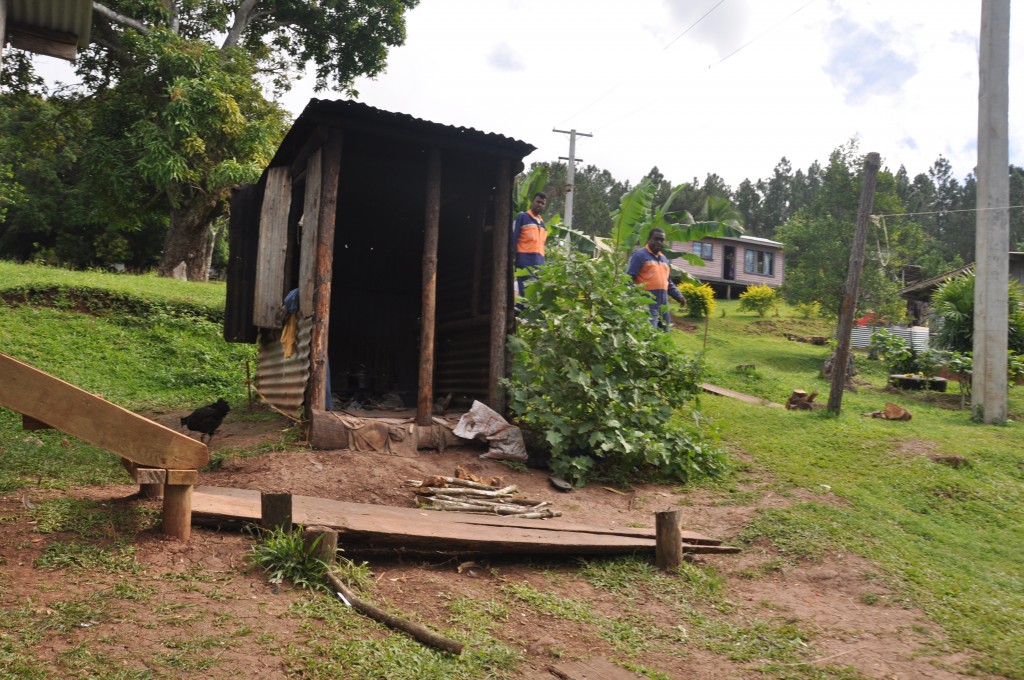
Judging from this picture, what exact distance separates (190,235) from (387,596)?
747 inches

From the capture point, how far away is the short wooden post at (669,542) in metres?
5.73

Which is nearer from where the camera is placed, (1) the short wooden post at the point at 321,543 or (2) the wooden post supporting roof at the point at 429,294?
(1) the short wooden post at the point at 321,543

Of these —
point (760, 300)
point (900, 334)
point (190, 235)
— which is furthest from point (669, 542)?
point (760, 300)

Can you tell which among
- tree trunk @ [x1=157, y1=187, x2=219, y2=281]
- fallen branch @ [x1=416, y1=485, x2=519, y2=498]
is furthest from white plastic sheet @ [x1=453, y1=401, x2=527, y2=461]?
tree trunk @ [x1=157, y1=187, x2=219, y2=281]

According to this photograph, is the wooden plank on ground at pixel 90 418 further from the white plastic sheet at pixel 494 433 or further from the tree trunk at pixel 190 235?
the tree trunk at pixel 190 235

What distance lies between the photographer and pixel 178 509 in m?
4.49

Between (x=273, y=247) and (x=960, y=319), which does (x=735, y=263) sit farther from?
(x=273, y=247)

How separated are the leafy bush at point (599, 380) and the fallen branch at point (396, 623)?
3.79 metres

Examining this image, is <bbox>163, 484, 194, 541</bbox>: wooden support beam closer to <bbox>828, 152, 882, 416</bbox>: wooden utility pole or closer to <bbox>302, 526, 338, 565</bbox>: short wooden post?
<bbox>302, 526, 338, 565</bbox>: short wooden post

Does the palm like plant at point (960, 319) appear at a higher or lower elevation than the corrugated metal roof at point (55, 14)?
lower

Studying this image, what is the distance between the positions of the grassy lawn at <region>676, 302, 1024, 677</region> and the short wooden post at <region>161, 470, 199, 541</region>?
456cm

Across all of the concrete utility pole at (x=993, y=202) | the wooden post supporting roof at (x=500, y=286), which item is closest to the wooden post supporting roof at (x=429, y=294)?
the wooden post supporting roof at (x=500, y=286)

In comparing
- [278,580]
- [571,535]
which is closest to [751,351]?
[571,535]

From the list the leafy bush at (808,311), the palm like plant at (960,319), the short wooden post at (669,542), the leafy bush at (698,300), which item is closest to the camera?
the short wooden post at (669,542)
